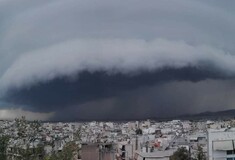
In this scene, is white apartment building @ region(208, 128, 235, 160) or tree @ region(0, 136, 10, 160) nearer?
tree @ region(0, 136, 10, 160)

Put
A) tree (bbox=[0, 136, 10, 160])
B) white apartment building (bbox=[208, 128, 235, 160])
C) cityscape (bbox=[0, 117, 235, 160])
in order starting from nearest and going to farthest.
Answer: cityscape (bbox=[0, 117, 235, 160]), tree (bbox=[0, 136, 10, 160]), white apartment building (bbox=[208, 128, 235, 160])

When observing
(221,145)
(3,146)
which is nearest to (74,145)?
(3,146)

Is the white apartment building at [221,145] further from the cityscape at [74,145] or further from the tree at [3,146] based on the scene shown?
the tree at [3,146]

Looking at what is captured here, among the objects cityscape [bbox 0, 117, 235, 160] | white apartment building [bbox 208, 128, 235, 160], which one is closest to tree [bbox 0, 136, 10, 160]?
cityscape [bbox 0, 117, 235, 160]

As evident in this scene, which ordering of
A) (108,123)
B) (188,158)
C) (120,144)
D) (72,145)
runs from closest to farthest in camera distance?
(72,145) < (188,158) < (120,144) < (108,123)

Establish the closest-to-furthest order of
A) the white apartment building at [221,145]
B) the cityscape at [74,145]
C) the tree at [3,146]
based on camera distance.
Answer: the cityscape at [74,145] < the tree at [3,146] < the white apartment building at [221,145]

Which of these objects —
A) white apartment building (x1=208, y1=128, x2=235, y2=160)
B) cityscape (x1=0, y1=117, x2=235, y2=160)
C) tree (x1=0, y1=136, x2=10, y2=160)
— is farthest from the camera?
white apartment building (x1=208, y1=128, x2=235, y2=160)

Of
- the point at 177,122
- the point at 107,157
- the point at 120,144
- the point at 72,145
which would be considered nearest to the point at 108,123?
the point at 177,122

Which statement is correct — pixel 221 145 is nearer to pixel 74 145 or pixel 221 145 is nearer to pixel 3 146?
pixel 74 145

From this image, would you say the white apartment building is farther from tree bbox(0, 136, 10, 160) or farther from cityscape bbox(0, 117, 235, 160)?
tree bbox(0, 136, 10, 160)

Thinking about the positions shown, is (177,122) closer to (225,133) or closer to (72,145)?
(225,133)

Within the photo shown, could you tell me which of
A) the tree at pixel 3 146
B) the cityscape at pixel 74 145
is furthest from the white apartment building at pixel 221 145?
the tree at pixel 3 146
